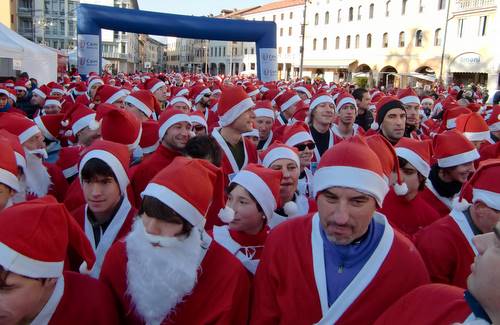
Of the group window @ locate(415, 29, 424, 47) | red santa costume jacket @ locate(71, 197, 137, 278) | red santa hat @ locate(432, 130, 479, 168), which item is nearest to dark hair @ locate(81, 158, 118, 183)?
red santa costume jacket @ locate(71, 197, 137, 278)

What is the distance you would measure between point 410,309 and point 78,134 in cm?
462

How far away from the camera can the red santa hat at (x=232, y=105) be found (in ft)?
16.5

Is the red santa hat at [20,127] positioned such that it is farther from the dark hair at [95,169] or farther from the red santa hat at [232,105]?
the red santa hat at [232,105]

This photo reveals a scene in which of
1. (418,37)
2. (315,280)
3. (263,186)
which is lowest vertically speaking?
(315,280)

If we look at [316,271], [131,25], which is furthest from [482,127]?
[131,25]

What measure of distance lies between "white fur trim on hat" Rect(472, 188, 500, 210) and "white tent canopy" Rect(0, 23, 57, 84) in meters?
14.2

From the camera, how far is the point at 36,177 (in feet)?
12.8

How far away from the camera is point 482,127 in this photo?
5.88m

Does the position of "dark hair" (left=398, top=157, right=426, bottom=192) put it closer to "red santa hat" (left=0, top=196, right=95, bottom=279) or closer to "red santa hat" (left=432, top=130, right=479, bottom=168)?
"red santa hat" (left=432, top=130, right=479, bottom=168)

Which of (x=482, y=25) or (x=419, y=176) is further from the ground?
(x=482, y=25)

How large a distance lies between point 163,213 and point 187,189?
7.1 inches

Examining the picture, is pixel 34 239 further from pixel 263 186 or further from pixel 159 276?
pixel 263 186

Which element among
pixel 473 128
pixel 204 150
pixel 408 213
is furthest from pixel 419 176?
pixel 473 128

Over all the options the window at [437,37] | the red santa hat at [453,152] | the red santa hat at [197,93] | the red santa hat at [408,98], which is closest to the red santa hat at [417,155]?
the red santa hat at [453,152]
